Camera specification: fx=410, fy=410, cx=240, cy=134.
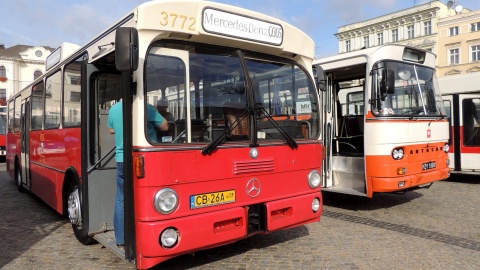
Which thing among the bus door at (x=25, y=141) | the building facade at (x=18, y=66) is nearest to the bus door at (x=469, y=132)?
the bus door at (x=25, y=141)

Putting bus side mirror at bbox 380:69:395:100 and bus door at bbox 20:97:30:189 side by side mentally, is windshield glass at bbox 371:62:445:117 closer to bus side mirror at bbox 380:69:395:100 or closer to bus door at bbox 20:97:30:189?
bus side mirror at bbox 380:69:395:100

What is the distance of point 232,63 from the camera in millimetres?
4395

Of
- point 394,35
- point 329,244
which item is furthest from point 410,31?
point 329,244

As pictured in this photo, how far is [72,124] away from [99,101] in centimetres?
49

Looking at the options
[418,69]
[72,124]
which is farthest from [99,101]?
[418,69]

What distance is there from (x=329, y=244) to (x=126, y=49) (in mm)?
3549

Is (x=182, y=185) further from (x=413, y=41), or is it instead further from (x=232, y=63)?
(x=413, y=41)

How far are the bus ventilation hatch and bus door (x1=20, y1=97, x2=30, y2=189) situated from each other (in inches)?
229

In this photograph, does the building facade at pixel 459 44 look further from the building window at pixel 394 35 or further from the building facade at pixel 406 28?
the building window at pixel 394 35

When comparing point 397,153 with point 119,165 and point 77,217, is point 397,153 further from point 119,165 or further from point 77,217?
point 77,217

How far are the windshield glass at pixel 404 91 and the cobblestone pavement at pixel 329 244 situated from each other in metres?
1.82

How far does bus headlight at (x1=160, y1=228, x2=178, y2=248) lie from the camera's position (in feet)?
12.3

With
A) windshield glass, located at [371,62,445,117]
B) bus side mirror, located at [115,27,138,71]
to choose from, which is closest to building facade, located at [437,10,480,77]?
windshield glass, located at [371,62,445,117]

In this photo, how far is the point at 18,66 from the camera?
190 ft
